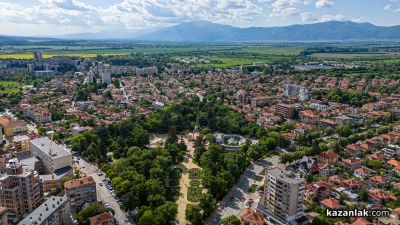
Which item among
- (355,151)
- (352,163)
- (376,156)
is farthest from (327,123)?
(352,163)

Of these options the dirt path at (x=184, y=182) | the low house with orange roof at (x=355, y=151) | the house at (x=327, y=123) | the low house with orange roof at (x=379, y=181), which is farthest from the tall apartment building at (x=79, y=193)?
the house at (x=327, y=123)

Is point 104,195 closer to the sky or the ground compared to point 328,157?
closer to the ground

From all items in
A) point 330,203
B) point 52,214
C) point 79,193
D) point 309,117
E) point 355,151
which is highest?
point 309,117

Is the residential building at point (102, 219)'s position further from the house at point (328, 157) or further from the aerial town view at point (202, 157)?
the house at point (328, 157)

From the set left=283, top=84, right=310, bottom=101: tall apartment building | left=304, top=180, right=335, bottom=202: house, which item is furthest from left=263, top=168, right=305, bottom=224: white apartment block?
left=283, top=84, right=310, bottom=101: tall apartment building

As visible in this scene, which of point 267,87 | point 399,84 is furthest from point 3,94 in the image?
point 399,84

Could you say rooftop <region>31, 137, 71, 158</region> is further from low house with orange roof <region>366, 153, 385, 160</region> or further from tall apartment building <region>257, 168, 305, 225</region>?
low house with orange roof <region>366, 153, 385, 160</region>

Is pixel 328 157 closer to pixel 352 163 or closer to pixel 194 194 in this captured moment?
pixel 352 163
